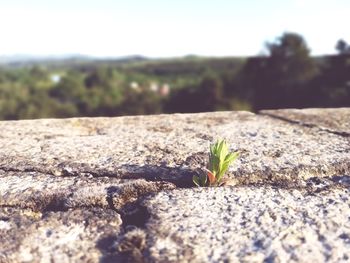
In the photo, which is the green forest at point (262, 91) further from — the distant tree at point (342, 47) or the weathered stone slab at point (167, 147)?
the weathered stone slab at point (167, 147)

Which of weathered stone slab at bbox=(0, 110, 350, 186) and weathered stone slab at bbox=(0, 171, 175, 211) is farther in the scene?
weathered stone slab at bbox=(0, 110, 350, 186)

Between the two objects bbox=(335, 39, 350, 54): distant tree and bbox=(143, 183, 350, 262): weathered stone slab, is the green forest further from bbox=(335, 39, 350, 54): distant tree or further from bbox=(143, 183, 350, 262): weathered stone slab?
bbox=(143, 183, 350, 262): weathered stone slab

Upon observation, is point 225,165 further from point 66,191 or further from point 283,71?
point 283,71

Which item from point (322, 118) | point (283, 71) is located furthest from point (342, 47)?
point (322, 118)

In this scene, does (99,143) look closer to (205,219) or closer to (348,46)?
(205,219)

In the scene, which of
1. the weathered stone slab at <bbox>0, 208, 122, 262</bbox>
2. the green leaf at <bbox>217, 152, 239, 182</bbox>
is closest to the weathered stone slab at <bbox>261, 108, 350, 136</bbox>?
the green leaf at <bbox>217, 152, 239, 182</bbox>

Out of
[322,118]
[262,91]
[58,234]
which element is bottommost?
[262,91]

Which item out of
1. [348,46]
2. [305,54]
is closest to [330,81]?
[348,46]
